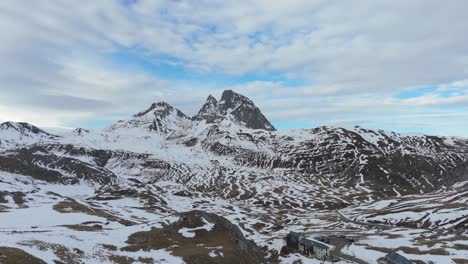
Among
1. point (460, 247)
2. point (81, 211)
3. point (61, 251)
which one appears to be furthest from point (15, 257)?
point (81, 211)

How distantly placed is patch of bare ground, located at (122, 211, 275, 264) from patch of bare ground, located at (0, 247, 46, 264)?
23.5m

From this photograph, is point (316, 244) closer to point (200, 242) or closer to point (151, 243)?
point (200, 242)

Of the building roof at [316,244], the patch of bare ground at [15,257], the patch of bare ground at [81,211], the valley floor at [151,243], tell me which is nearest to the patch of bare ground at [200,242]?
the valley floor at [151,243]

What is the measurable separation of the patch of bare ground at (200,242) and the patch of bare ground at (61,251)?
1359 cm

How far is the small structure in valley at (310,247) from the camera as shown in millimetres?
113938

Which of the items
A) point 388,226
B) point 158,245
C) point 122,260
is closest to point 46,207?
point 158,245

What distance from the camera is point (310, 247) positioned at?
11931 cm

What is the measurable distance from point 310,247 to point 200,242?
131 feet

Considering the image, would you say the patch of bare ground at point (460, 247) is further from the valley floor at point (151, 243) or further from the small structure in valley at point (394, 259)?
the small structure in valley at point (394, 259)

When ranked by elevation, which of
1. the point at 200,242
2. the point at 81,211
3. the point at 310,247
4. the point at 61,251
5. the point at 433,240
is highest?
the point at 61,251

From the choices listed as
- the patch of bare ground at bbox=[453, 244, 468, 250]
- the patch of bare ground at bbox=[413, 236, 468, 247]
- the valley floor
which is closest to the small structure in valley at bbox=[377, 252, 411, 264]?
the valley floor

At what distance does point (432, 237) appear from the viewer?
5285 inches

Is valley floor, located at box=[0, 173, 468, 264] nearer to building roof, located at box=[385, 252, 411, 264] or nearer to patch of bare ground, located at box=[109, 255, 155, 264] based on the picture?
patch of bare ground, located at box=[109, 255, 155, 264]

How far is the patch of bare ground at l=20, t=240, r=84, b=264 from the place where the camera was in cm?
6725
